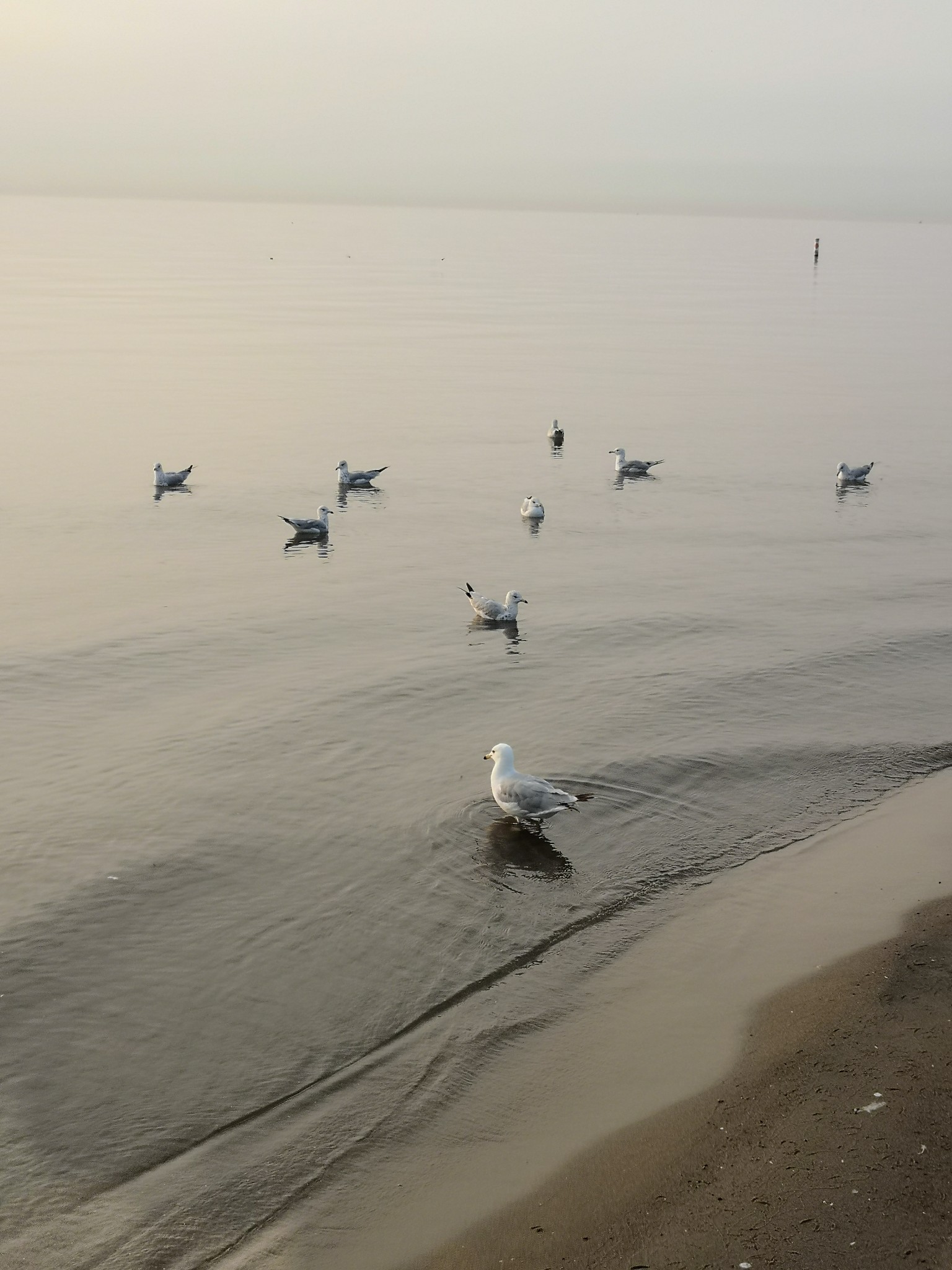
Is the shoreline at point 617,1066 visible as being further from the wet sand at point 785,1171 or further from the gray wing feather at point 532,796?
the gray wing feather at point 532,796

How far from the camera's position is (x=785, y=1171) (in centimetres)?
888

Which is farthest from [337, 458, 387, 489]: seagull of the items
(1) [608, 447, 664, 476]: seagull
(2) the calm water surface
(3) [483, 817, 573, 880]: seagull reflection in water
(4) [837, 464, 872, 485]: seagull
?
(3) [483, 817, 573, 880]: seagull reflection in water

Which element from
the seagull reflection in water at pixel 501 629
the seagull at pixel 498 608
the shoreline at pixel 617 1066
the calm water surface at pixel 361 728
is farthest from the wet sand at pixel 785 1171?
the seagull at pixel 498 608

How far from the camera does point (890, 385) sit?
53.0 meters

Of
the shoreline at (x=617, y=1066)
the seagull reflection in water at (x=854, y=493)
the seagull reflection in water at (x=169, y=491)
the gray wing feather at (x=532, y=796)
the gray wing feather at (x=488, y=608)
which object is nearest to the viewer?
the shoreline at (x=617, y=1066)

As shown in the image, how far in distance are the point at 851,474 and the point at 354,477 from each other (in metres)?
13.1

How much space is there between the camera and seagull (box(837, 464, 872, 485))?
3403cm

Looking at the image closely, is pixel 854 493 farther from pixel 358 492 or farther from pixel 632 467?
pixel 358 492

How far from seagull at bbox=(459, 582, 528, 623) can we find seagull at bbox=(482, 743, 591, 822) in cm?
808

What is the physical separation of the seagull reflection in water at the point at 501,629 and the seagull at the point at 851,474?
49.1 feet

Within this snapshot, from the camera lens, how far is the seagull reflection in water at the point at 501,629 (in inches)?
862

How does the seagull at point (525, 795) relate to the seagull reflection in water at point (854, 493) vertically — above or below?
below

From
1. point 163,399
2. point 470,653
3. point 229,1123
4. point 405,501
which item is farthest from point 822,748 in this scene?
point 163,399

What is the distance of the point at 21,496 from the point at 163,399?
15122 millimetres
